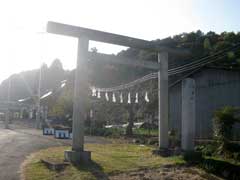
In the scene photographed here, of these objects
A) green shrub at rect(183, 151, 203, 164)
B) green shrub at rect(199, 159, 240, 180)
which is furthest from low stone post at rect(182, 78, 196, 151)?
green shrub at rect(199, 159, 240, 180)

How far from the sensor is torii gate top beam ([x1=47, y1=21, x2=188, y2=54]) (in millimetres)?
10578

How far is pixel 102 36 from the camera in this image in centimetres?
1159

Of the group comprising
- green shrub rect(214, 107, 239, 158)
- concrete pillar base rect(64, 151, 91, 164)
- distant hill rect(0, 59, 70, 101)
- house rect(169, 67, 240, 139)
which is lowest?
concrete pillar base rect(64, 151, 91, 164)

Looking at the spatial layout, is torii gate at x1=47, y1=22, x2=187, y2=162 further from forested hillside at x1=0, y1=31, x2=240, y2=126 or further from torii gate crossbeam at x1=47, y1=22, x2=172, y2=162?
forested hillside at x1=0, y1=31, x2=240, y2=126

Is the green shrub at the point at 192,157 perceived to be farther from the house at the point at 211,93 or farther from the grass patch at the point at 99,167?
the house at the point at 211,93

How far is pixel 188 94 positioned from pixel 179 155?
2192mm

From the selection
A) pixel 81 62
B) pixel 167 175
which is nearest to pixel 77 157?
pixel 167 175

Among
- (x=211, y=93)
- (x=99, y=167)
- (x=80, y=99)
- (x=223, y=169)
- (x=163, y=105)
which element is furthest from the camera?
(x=211, y=93)

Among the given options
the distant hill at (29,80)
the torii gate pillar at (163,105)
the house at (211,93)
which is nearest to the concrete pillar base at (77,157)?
the torii gate pillar at (163,105)

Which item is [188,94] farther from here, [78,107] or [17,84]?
[17,84]

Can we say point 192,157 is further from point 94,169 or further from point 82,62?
point 82,62

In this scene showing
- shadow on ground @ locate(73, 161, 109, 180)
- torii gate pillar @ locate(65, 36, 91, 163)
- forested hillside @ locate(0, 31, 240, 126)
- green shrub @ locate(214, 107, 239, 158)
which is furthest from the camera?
forested hillside @ locate(0, 31, 240, 126)

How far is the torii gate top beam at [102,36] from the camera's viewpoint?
416 inches

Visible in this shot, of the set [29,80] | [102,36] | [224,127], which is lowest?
[224,127]
